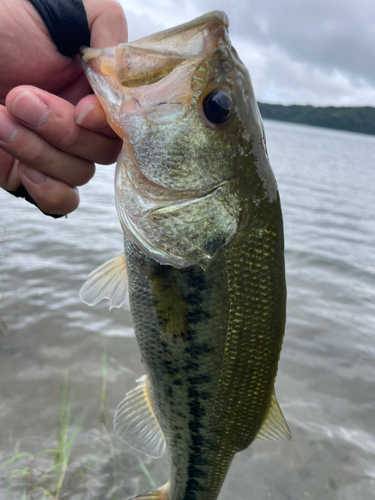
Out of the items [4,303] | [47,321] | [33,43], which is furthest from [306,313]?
[33,43]

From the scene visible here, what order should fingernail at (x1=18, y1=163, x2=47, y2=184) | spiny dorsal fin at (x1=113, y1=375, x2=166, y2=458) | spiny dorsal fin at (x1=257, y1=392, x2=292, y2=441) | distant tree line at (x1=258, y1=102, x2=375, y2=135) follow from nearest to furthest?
spiny dorsal fin at (x1=257, y1=392, x2=292, y2=441) < fingernail at (x1=18, y1=163, x2=47, y2=184) < spiny dorsal fin at (x1=113, y1=375, x2=166, y2=458) < distant tree line at (x1=258, y1=102, x2=375, y2=135)

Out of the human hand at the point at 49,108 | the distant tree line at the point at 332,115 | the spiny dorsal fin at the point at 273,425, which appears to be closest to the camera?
the human hand at the point at 49,108

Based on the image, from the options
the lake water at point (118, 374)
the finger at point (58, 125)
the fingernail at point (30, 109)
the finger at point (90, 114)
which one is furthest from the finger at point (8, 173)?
the lake water at point (118, 374)

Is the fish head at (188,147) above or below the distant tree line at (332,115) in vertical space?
below

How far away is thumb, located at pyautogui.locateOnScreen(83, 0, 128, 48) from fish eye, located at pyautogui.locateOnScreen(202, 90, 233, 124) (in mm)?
614

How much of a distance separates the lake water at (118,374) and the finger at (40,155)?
2.64 meters

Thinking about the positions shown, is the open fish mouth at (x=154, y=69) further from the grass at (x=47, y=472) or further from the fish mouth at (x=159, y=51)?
the grass at (x=47, y=472)

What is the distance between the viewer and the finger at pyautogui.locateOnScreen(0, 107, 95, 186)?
70.5 inches

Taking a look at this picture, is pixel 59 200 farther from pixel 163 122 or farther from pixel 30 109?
pixel 163 122

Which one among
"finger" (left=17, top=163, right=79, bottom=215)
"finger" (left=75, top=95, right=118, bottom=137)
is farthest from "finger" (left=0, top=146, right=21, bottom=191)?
"finger" (left=75, top=95, right=118, bottom=137)

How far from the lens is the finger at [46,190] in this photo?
2139mm

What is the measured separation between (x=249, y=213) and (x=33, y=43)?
4.36 feet

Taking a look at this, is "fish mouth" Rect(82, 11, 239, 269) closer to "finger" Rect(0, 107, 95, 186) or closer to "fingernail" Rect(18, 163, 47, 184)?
"finger" Rect(0, 107, 95, 186)

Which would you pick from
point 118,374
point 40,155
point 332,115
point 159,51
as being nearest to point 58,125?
point 40,155
